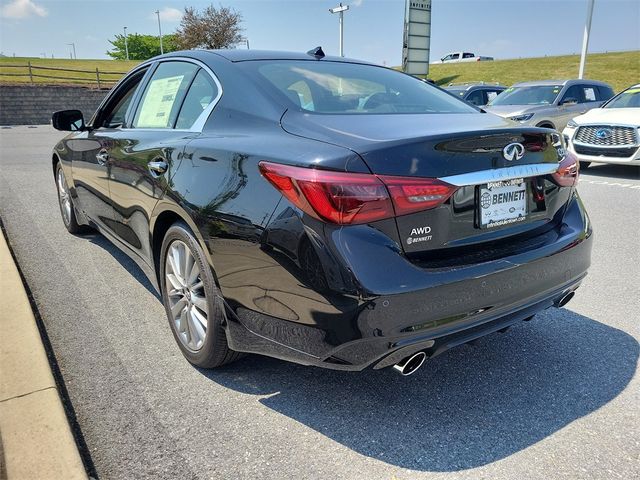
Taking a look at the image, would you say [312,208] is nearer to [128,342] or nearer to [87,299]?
[128,342]

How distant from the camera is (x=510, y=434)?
2.24 m

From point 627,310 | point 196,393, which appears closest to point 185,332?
point 196,393

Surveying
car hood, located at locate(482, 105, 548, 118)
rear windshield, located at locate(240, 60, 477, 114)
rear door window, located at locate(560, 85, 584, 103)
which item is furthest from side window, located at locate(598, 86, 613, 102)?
rear windshield, located at locate(240, 60, 477, 114)

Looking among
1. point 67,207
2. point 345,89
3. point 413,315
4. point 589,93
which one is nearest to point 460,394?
point 413,315

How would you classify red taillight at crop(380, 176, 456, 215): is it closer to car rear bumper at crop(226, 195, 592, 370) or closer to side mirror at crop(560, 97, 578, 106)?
car rear bumper at crop(226, 195, 592, 370)

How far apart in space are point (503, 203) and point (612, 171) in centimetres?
934

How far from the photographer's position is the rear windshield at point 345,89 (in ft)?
8.63

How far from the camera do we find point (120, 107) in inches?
158

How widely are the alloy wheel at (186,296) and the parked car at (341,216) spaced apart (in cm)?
1

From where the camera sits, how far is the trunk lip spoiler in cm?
205

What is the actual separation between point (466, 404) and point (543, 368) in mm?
586

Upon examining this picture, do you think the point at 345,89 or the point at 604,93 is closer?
the point at 345,89

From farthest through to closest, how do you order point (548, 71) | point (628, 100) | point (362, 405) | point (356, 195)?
1. point (548, 71)
2. point (628, 100)
3. point (362, 405)
4. point (356, 195)

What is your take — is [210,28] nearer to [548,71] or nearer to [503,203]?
[548,71]
